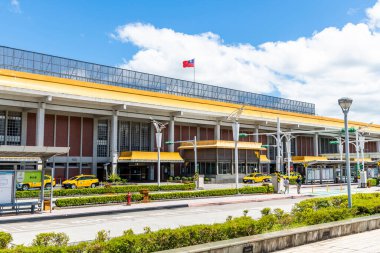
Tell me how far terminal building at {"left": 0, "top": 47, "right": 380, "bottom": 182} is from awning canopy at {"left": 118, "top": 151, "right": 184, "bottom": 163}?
6.2 inches

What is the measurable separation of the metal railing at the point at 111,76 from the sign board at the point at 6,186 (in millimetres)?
45914

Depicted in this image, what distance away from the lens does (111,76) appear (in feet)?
245

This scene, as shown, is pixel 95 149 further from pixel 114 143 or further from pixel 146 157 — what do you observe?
pixel 146 157

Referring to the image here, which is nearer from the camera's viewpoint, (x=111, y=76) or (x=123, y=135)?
(x=123, y=135)

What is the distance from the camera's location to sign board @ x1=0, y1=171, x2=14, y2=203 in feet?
69.1

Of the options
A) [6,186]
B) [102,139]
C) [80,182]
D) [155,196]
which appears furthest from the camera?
[102,139]

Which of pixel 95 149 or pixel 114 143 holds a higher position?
pixel 114 143

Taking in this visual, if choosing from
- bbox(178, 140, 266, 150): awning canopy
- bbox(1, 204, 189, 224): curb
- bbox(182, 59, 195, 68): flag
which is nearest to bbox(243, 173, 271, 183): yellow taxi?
bbox(178, 140, 266, 150): awning canopy

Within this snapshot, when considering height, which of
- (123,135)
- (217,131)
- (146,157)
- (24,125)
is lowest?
(146,157)

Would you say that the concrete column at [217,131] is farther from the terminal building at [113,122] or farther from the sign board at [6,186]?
the sign board at [6,186]

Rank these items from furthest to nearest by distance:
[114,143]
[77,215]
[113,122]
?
[113,122], [114,143], [77,215]

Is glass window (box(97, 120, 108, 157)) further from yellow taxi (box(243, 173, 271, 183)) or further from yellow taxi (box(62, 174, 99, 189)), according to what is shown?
yellow taxi (box(243, 173, 271, 183))

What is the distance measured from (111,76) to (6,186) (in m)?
55.4

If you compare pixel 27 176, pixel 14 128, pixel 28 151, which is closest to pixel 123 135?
pixel 14 128
